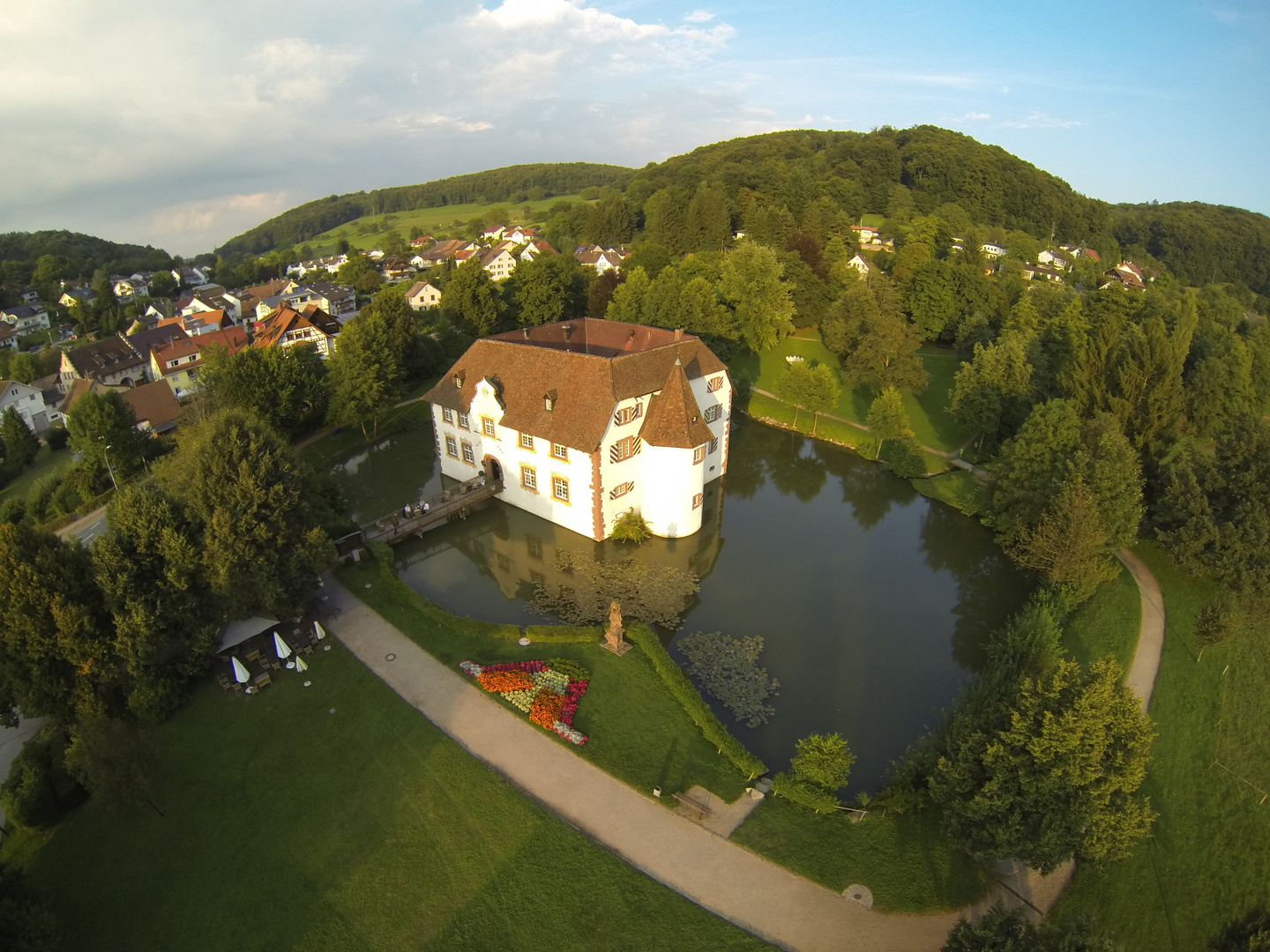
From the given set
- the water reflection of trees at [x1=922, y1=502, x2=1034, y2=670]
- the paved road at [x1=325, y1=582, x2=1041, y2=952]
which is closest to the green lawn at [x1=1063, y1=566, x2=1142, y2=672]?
the water reflection of trees at [x1=922, y1=502, x2=1034, y2=670]

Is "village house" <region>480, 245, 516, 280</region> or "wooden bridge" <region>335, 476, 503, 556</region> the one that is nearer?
"wooden bridge" <region>335, 476, 503, 556</region>

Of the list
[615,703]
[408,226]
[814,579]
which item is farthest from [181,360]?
[408,226]

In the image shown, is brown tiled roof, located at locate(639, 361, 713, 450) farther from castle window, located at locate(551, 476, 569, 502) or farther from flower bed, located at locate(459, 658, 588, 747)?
flower bed, located at locate(459, 658, 588, 747)

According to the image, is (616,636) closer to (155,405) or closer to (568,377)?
(568,377)

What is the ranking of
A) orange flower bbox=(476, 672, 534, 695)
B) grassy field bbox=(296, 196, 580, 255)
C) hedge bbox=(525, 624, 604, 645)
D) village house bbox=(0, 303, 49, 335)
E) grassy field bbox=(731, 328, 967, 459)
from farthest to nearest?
grassy field bbox=(296, 196, 580, 255) → village house bbox=(0, 303, 49, 335) → grassy field bbox=(731, 328, 967, 459) → hedge bbox=(525, 624, 604, 645) → orange flower bbox=(476, 672, 534, 695)

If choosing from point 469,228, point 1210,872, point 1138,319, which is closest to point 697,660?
point 1210,872

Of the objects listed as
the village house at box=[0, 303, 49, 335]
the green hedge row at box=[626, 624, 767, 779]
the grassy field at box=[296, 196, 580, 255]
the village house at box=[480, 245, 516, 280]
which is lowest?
the green hedge row at box=[626, 624, 767, 779]
